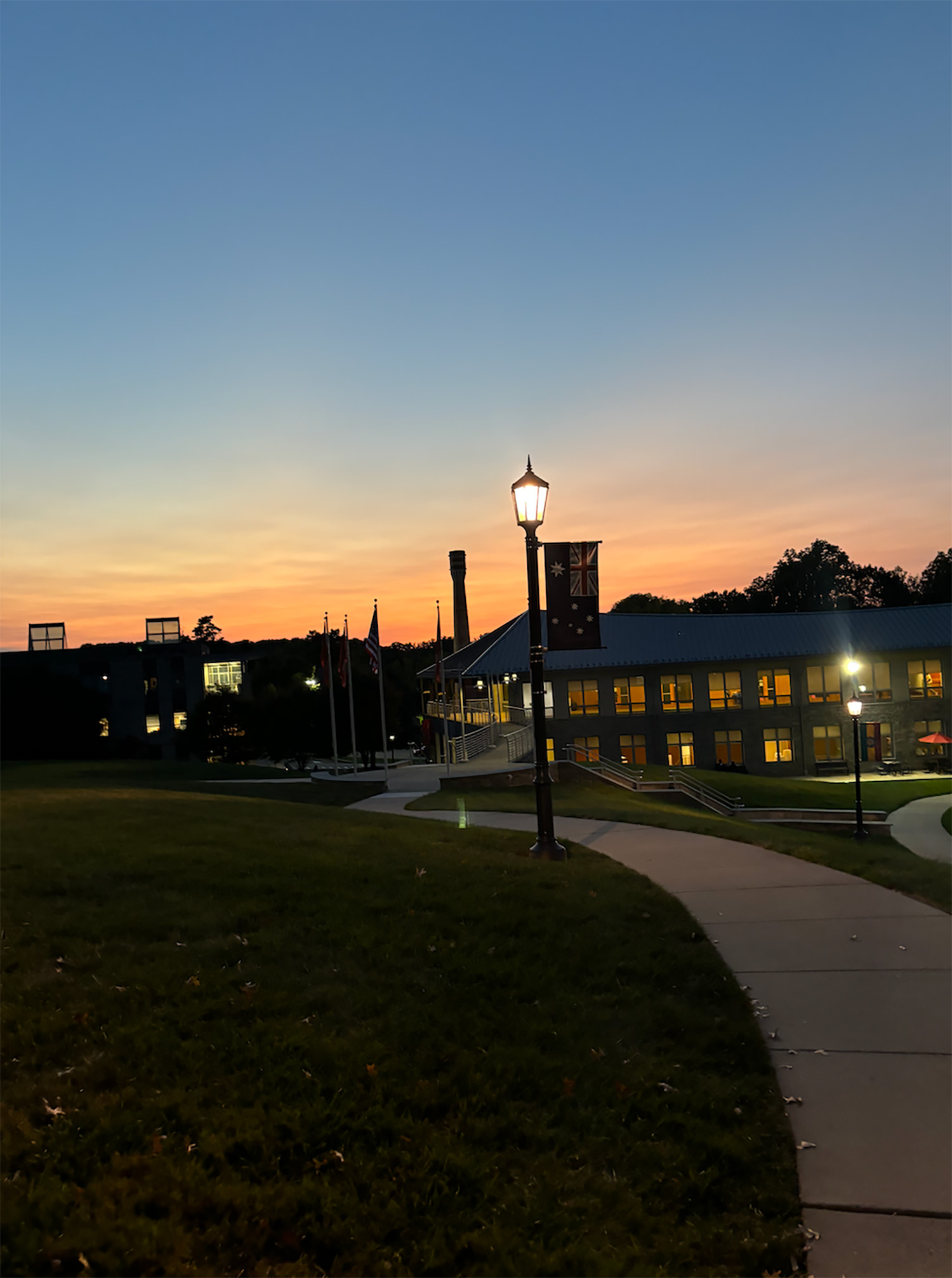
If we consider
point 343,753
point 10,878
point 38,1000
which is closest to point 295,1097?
point 38,1000

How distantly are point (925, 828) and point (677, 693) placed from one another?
22.7m

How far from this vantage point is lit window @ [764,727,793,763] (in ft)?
166

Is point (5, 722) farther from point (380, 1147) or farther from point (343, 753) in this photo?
point (380, 1147)

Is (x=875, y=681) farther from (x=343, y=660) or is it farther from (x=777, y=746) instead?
(x=343, y=660)

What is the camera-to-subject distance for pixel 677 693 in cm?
5128

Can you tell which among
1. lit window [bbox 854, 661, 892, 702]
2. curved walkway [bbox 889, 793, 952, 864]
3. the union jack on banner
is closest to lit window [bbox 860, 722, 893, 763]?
lit window [bbox 854, 661, 892, 702]

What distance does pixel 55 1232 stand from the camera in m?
3.95

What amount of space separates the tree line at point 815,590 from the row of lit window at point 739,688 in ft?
187

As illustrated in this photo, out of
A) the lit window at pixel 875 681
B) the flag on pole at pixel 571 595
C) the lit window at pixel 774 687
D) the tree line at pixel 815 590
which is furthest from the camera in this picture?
the tree line at pixel 815 590

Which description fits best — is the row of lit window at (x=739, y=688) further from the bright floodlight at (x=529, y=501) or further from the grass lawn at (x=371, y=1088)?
the grass lawn at (x=371, y=1088)

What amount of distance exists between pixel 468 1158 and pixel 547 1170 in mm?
452

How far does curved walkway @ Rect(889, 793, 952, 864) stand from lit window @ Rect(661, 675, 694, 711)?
1470 cm

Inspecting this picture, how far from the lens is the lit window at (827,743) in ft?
166

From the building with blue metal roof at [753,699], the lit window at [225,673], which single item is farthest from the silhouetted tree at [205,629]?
the building with blue metal roof at [753,699]
